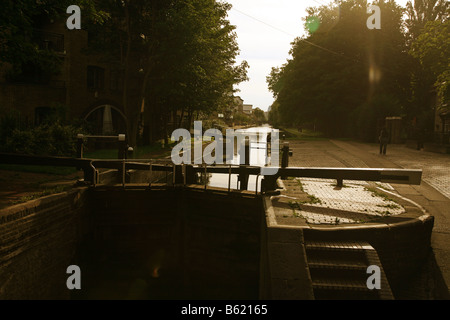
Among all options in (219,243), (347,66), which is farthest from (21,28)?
(347,66)

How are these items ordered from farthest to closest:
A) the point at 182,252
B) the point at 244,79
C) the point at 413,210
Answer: the point at 244,79 → the point at 182,252 → the point at 413,210

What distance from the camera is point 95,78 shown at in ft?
83.6

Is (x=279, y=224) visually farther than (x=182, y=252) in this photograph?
No

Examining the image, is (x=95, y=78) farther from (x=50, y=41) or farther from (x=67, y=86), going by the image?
(x=50, y=41)

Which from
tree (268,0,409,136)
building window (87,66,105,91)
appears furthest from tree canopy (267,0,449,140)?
building window (87,66,105,91)

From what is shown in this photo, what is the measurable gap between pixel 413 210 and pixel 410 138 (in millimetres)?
31671

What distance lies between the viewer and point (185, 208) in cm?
1033

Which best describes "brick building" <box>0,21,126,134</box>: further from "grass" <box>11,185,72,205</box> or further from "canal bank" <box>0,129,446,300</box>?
"canal bank" <box>0,129,446,300</box>

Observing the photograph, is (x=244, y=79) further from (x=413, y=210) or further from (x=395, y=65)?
(x=413, y=210)

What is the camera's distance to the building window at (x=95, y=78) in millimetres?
25109

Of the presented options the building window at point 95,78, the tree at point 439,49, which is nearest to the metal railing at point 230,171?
the tree at point 439,49

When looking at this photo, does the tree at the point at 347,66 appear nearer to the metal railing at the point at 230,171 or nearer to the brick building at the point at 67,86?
the brick building at the point at 67,86
